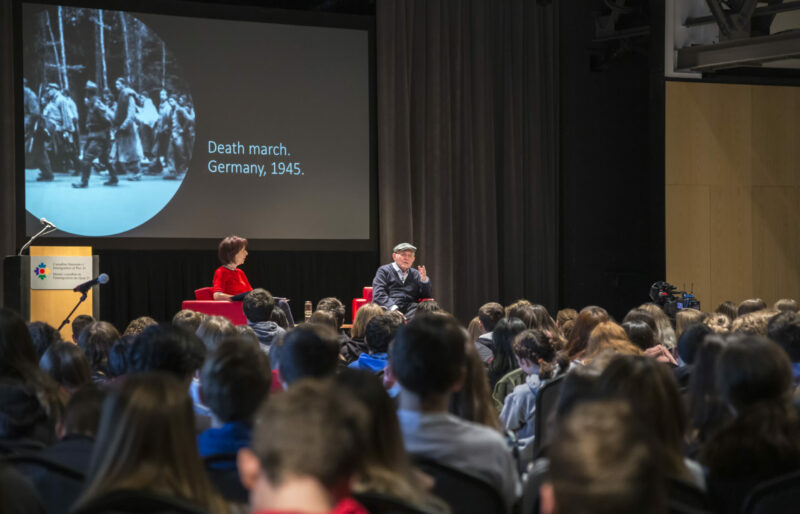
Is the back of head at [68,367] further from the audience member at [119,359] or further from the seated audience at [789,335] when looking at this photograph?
Result: the seated audience at [789,335]

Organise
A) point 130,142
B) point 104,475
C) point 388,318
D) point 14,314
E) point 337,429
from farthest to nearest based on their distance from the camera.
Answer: point 130,142 → point 388,318 → point 14,314 → point 104,475 → point 337,429

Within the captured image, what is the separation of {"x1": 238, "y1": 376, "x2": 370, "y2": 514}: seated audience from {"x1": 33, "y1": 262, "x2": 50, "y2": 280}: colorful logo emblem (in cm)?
638

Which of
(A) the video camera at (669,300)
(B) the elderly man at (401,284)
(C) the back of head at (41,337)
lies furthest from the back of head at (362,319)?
(A) the video camera at (669,300)

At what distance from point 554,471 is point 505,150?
9.46m

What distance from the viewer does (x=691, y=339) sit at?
11.9 feet

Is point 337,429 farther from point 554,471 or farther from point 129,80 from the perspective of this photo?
point 129,80

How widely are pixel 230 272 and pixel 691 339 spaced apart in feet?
14.8

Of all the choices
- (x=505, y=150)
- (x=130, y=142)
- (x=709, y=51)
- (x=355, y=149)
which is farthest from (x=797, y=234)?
(x=130, y=142)

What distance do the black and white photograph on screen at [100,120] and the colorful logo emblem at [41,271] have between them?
130cm

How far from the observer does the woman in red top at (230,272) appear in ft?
23.9

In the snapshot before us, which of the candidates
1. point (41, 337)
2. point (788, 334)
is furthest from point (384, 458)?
point (41, 337)

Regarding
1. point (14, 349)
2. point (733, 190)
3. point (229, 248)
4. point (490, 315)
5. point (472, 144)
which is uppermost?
point (472, 144)

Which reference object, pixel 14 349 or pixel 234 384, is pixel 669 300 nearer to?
pixel 14 349

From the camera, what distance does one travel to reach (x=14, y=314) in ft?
9.96
